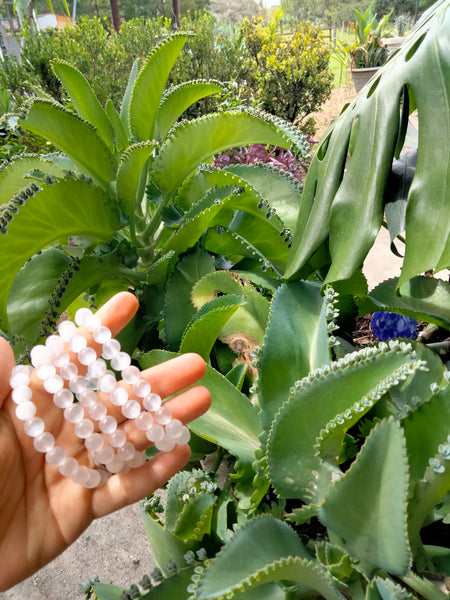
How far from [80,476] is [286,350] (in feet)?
0.87

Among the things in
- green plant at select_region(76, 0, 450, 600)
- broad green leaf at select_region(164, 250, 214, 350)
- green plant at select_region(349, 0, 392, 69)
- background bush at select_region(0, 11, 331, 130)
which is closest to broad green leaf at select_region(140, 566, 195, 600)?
green plant at select_region(76, 0, 450, 600)

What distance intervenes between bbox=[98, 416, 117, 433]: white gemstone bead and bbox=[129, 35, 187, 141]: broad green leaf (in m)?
0.54

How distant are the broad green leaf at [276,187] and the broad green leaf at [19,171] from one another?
0.33 metres

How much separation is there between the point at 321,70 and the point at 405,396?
3.22 metres

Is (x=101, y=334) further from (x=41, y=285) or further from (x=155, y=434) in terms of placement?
(x=41, y=285)

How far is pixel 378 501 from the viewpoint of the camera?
0.41 m

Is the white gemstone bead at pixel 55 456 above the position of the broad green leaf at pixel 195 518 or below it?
above

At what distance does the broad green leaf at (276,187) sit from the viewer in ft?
2.68

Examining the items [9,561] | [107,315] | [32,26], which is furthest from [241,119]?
[32,26]

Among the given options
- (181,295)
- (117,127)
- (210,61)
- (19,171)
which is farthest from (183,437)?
(210,61)

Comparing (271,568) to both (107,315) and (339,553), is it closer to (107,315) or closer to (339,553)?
(339,553)

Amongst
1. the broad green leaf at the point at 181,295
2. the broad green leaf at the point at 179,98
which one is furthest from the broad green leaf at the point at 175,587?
the broad green leaf at the point at 179,98

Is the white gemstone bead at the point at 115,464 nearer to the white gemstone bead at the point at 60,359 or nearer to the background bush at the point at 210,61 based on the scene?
the white gemstone bead at the point at 60,359

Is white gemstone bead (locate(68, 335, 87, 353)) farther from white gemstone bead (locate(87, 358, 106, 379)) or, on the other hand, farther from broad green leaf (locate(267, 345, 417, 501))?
broad green leaf (locate(267, 345, 417, 501))
